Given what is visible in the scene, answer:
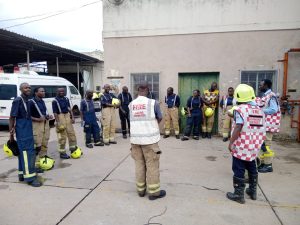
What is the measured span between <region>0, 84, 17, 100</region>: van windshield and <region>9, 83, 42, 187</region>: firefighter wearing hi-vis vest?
21.0ft

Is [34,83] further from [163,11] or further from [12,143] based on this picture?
[12,143]

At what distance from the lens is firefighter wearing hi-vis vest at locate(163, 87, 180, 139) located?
827 centimetres

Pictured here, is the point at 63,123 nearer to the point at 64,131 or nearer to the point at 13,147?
the point at 64,131

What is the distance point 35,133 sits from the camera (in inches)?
200

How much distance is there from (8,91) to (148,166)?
8556 mm

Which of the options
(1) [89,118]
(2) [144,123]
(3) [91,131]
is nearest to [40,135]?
(1) [89,118]

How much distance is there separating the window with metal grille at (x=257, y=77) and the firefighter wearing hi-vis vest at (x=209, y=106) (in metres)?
1.00

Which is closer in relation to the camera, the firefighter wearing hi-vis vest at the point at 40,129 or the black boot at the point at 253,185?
the black boot at the point at 253,185

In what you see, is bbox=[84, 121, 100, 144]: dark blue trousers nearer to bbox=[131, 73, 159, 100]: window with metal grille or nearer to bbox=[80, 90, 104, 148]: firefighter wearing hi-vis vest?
bbox=[80, 90, 104, 148]: firefighter wearing hi-vis vest

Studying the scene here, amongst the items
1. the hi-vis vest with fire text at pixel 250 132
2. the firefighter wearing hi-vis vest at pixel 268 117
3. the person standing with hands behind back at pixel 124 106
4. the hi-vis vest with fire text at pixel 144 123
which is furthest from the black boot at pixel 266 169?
the person standing with hands behind back at pixel 124 106

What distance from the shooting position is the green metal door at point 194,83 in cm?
855

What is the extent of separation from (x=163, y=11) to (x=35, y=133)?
18.9ft

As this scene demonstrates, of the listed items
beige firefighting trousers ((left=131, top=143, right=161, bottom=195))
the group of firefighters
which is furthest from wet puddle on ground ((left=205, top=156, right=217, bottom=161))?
beige firefighting trousers ((left=131, top=143, right=161, bottom=195))

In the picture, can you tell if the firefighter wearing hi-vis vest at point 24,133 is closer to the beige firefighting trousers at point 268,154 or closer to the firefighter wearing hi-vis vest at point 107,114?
the firefighter wearing hi-vis vest at point 107,114
